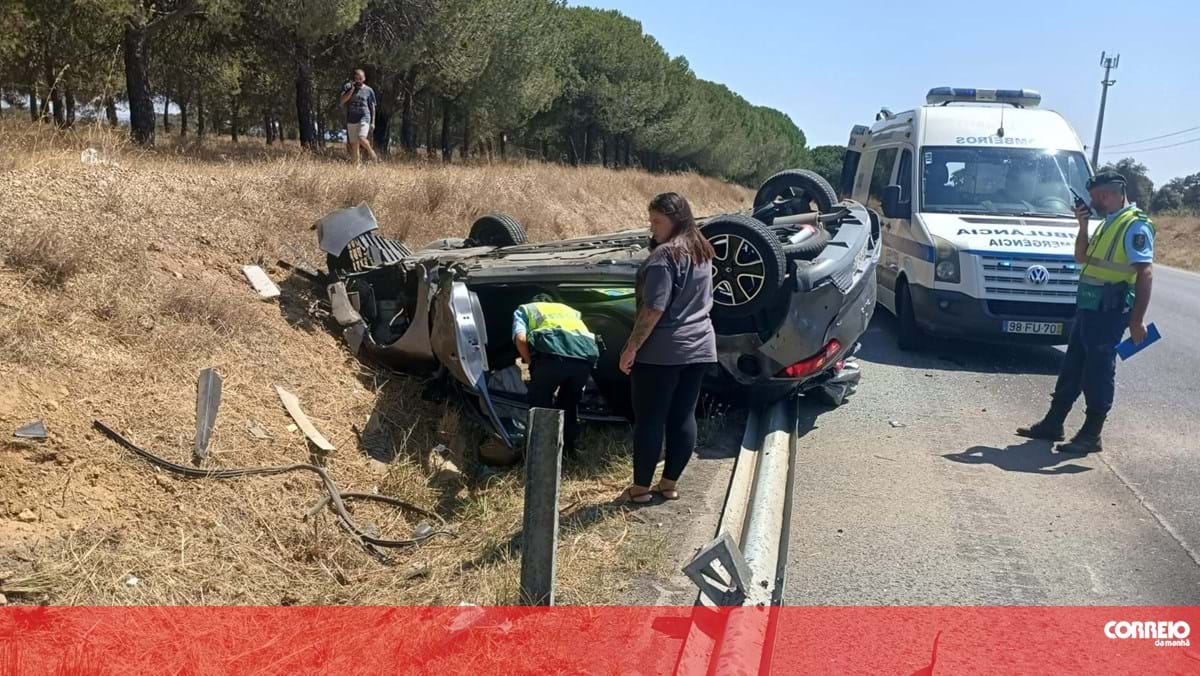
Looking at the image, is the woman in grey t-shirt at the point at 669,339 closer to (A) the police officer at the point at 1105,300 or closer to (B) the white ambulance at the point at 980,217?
(A) the police officer at the point at 1105,300

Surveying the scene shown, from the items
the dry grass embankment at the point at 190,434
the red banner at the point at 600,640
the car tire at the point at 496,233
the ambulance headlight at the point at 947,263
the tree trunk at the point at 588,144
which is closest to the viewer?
the red banner at the point at 600,640

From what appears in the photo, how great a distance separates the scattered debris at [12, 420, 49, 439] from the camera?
153 inches

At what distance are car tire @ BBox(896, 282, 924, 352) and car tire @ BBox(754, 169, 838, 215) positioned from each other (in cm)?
173

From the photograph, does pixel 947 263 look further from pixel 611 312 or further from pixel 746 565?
pixel 746 565

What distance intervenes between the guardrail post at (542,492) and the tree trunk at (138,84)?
1327 centimetres

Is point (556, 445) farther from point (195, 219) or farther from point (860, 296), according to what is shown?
point (195, 219)

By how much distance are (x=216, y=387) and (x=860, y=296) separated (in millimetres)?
4243

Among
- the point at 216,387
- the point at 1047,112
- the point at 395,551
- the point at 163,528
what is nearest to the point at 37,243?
the point at 216,387

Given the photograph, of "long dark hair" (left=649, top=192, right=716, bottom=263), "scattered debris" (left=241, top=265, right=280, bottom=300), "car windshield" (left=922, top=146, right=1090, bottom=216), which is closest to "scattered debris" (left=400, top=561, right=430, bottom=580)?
"long dark hair" (left=649, top=192, right=716, bottom=263)

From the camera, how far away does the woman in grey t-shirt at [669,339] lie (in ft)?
14.6

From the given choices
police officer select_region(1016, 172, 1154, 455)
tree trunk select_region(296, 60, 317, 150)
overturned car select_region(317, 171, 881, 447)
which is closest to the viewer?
overturned car select_region(317, 171, 881, 447)

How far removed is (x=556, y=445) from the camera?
11.0 ft

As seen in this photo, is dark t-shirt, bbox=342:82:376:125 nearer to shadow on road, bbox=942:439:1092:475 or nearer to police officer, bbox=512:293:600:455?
police officer, bbox=512:293:600:455

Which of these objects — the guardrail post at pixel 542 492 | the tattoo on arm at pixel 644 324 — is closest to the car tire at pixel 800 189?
the tattoo on arm at pixel 644 324
